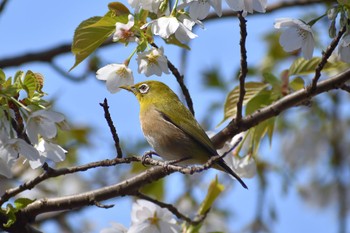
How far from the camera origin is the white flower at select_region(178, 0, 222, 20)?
2.42 metres

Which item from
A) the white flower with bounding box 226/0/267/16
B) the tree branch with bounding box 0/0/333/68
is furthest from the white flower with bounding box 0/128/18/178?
the tree branch with bounding box 0/0/333/68

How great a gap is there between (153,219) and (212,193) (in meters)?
0.36

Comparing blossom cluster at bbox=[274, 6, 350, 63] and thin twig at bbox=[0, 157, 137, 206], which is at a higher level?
blossom cluster at bbox=[274, 6, 350, 63]

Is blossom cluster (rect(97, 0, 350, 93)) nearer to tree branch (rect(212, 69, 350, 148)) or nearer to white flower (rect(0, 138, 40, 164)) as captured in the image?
tree branch (rect(212, 69, 350, 148))

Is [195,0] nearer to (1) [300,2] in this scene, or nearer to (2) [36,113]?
(2) [36,113]

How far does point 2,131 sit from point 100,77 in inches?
23.6

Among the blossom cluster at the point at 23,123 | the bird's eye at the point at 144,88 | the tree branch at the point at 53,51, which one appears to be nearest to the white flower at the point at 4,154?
the blossom cluster at the point at 23,123

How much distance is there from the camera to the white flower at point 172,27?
98.1 inches

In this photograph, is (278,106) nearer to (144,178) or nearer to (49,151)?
(144,178)

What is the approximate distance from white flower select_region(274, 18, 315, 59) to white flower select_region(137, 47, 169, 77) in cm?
48

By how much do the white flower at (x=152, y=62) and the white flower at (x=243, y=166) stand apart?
105 centimetres

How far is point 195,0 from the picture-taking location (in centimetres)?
241

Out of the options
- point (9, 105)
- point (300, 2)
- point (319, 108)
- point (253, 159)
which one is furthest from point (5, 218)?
point (319, 108)

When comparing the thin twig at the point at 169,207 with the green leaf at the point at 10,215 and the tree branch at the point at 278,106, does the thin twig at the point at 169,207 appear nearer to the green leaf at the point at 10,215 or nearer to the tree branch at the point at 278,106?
the tree branch at the point at 278,106
